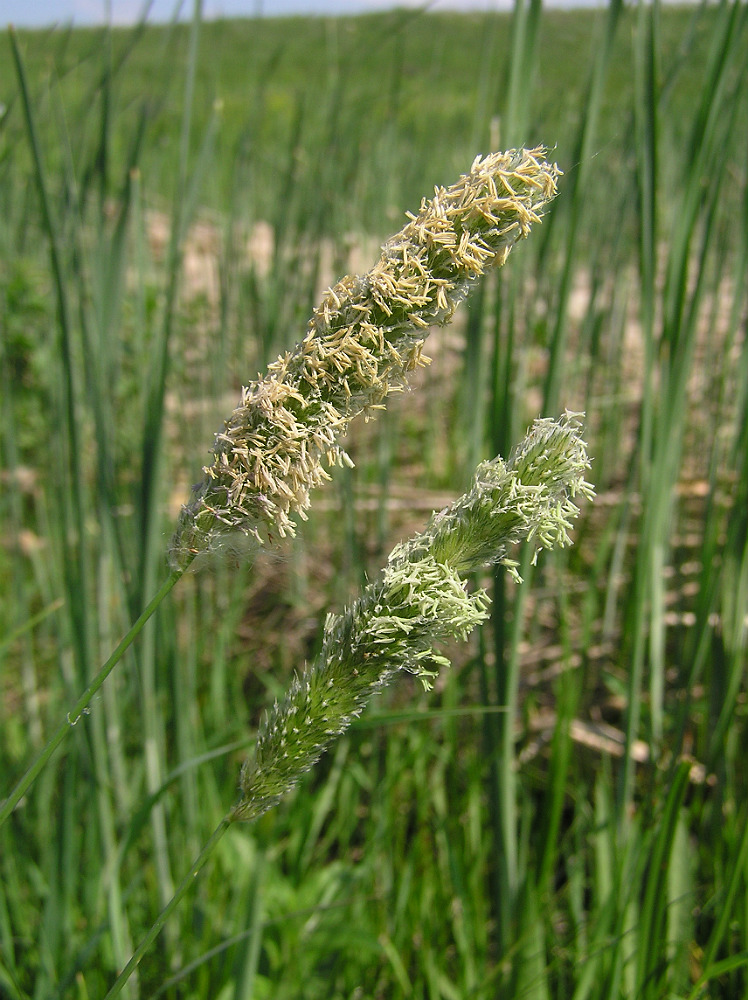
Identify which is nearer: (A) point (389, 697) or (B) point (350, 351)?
(B) point (350, 351)

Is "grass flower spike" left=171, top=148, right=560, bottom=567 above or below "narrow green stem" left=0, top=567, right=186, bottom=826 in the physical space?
above

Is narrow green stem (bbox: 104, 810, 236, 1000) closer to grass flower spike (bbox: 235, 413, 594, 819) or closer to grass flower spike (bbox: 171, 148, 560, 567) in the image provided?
grass flower spike (bbox: 235, 413, 594, 819)

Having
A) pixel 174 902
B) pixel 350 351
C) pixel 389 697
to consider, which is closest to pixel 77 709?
pixel 174 902

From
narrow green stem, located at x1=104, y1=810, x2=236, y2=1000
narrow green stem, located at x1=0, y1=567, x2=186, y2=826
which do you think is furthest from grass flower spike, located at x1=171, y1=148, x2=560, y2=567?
narrow green stem, located at x1=104, y1=810, x2=236, y2=1000

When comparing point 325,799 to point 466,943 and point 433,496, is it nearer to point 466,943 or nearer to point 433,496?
point 466,943

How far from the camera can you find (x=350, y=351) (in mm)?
372

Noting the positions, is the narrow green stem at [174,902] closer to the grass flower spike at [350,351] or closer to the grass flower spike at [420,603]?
the grass flower spike at [420,603]

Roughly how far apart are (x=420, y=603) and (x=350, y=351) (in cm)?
13

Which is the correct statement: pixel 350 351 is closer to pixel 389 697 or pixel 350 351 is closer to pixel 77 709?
pixel 77 709

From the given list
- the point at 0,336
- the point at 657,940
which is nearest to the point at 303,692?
the point at 657,940

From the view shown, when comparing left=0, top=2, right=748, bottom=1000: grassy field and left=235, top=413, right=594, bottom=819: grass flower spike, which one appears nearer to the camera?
left=235, top=413, right=594, bottom=819: grass flower spike

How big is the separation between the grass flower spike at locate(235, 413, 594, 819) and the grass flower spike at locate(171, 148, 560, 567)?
68 mm

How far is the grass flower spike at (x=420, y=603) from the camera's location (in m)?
0.38

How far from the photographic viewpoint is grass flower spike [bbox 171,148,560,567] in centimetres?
37
